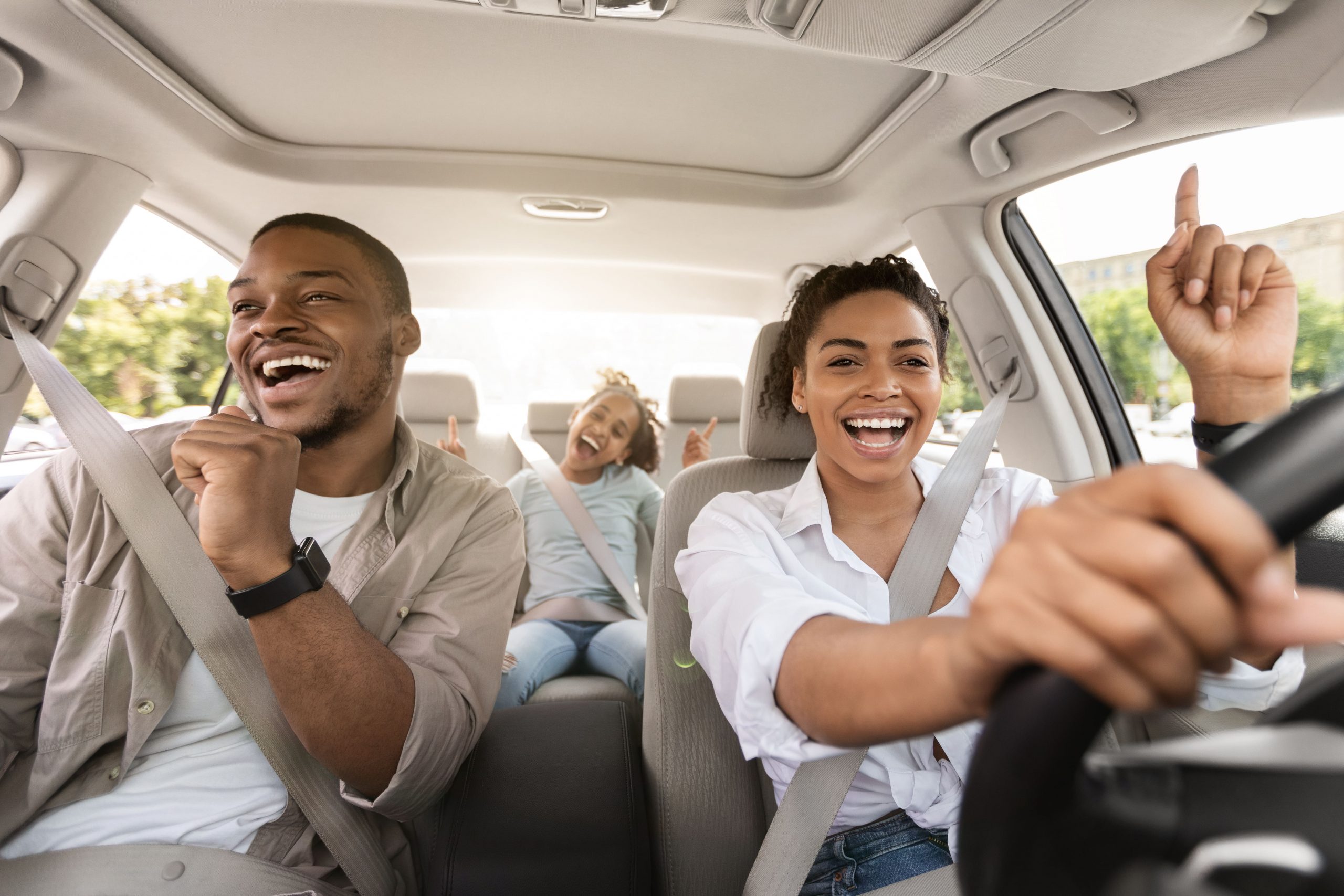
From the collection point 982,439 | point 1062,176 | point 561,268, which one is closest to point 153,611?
point 982,439

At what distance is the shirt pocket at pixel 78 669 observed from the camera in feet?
3.50

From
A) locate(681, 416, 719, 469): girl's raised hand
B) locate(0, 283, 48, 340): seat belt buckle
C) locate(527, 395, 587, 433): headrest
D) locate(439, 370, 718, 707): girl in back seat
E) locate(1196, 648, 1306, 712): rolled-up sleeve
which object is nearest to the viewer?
locate(1196, 648, 1306, 712): rolled-up sleeve

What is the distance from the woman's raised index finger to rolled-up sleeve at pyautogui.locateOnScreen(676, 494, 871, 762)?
2.65 feet

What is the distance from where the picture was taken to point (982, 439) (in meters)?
1.42

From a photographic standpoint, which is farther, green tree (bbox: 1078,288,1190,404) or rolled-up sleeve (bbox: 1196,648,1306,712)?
green tree (bbox: 1078,288,1190,404)

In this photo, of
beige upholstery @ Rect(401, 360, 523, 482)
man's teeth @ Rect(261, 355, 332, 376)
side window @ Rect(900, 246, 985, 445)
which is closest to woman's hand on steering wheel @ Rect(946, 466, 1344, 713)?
man's teeth @ Rect(261, 355, 332, 376)

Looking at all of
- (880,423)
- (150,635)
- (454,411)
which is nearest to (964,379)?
(880,423)

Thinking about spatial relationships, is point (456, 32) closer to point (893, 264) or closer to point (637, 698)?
point (893, 264)

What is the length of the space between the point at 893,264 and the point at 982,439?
0.41m

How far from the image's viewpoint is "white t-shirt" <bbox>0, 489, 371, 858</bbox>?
1047mm

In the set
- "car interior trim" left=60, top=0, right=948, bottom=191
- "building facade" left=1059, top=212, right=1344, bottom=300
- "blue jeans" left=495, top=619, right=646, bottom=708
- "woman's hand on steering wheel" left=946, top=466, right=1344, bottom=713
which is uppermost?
"car interior trim" left=60, top=0, right=948, bottom=191

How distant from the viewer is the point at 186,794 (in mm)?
1101

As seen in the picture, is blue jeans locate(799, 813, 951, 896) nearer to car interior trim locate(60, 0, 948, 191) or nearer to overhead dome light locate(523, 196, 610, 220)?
car interior trim locate(60, 0, 948, 191)

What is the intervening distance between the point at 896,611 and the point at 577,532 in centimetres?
179
